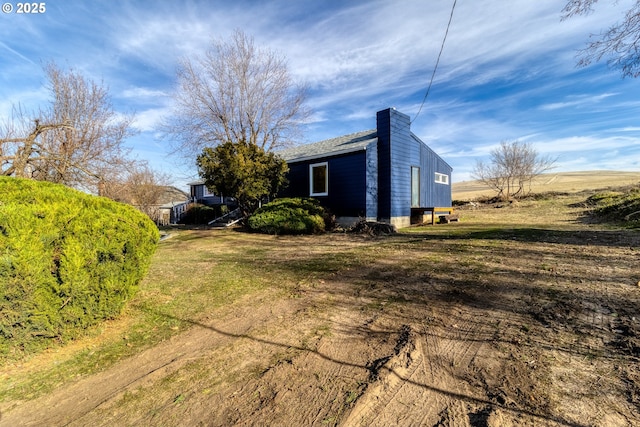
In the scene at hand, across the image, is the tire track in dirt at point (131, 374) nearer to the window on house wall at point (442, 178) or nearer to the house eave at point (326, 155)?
the house eave at point (326, 155)

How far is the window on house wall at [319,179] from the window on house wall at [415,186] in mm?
4128

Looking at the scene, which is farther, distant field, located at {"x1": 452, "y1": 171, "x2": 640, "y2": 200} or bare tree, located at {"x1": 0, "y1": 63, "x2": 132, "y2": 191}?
distant field, located at {"x1": 452, "y1": 171, "x2": 640, "y2": 200}

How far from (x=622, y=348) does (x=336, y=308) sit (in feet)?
8.55

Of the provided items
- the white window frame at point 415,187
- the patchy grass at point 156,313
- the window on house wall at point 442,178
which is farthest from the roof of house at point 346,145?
the patchy grass at point 156,313

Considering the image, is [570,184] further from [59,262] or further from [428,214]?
[59,262]

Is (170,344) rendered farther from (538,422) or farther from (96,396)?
(538,422)

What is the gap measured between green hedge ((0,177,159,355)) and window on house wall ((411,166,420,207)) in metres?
12.7

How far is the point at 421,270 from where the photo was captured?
206 inches

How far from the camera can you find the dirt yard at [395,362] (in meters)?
1.90

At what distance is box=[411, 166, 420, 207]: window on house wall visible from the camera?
1437cm

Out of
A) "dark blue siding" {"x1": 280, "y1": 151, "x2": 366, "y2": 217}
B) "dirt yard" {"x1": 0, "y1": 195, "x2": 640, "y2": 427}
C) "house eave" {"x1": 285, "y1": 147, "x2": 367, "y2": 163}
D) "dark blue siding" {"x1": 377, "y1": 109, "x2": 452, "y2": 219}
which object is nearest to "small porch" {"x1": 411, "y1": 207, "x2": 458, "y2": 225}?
"dark blue siding" {"x1": 377, "y1": 109, "x2": 452, "y2": 219}

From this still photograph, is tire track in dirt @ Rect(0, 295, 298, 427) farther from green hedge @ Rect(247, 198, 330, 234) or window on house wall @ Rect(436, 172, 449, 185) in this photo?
window on house wall @ Rect(436, 172, 449, 185)

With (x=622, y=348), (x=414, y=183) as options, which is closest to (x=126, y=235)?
(x=622, y=348)

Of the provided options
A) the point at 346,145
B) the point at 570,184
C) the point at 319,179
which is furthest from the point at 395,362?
the point at 570,184
